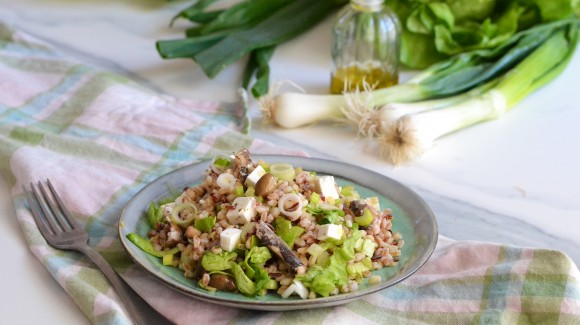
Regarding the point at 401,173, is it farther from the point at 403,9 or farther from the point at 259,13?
the point at 259,13

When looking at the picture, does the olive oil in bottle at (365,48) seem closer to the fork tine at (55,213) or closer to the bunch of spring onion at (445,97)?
the bunch of spring onion at (445,97)

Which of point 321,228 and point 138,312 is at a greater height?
point 321,228

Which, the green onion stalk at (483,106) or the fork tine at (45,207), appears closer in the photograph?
the fork tine at (45,207)

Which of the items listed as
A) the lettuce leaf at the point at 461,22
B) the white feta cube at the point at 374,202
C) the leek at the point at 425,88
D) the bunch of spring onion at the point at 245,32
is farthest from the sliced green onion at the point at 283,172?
the lettuce leaf at the point at 461,22

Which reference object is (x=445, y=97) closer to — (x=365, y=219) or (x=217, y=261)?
(x=365, y=219)

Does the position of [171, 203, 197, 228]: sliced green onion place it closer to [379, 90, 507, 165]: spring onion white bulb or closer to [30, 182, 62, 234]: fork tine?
[30, 182, 62, 234]: fork tine

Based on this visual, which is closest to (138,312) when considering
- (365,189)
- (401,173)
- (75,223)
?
(75,223)

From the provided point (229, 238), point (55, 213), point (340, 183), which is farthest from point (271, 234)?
point (55, 213)
